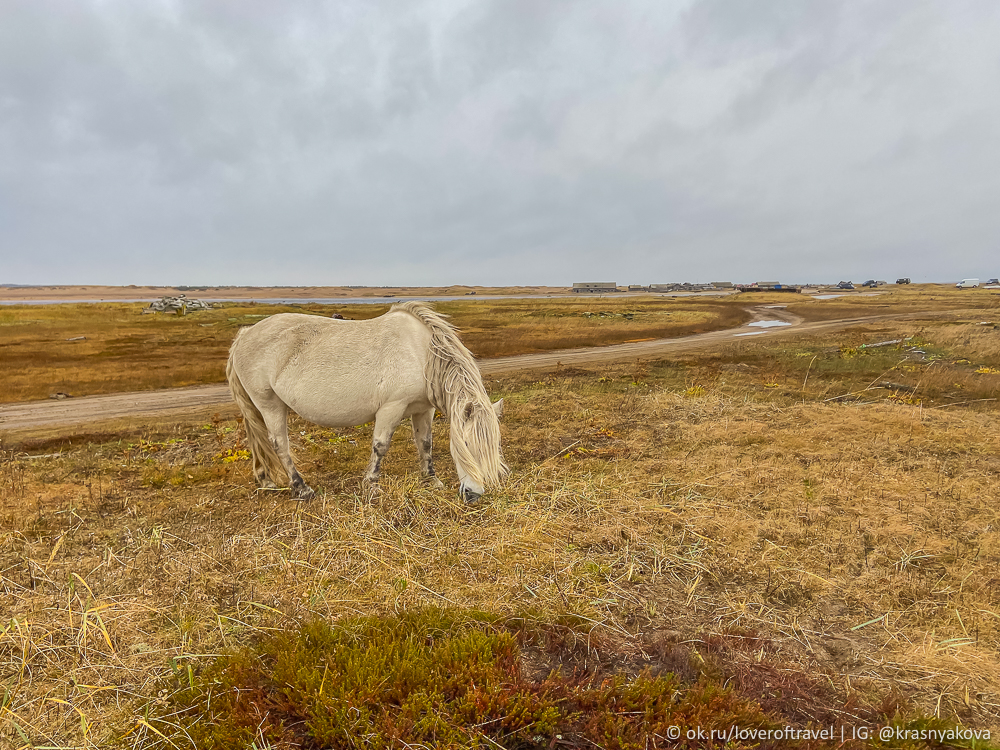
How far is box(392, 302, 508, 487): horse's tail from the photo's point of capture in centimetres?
552

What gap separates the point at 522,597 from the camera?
4.05 m

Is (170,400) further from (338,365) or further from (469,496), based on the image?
(469,496)

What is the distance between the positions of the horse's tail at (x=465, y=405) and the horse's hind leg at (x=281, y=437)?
2.46 metres

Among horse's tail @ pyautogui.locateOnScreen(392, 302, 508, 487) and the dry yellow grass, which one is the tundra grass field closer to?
horse's tail @ pyautogui.locateOnScreen(392, 302, 508, 487)

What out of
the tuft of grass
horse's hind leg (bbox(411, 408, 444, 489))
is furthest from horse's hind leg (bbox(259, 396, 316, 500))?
the tuft of grass

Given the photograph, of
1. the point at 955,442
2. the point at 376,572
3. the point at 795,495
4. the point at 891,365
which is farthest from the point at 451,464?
the point at 891,365

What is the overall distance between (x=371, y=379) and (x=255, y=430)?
96.7 inches

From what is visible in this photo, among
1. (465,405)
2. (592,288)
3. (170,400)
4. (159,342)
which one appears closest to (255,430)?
(465,405)

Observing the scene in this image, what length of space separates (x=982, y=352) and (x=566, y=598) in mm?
24165

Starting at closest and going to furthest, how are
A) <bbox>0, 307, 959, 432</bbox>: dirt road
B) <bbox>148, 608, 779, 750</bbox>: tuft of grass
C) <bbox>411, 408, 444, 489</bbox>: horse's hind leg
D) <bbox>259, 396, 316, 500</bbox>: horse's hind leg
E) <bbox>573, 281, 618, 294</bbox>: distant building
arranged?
1. <bbox>148, 608, 779, 750</bbox>: tuft of grass
2. <bbox>259, 396, 316, 500</bbox>: horse's hind leg
3. <bbox>411, 408, 444, 489</bbox>: horse's hind leg
4. <bbox>0, 307, 959, 432</bbox>: dirt road
5. <bbox>573, 281, 618, 294</bbox>: distant building

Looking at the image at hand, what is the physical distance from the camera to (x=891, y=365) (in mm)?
16203

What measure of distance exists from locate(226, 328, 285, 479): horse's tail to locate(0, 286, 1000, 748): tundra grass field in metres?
0.48

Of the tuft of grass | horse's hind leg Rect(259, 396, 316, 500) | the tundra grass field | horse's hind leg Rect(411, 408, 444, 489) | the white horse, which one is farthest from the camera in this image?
horse's hind leg Rect(411, 408, 444, 489)

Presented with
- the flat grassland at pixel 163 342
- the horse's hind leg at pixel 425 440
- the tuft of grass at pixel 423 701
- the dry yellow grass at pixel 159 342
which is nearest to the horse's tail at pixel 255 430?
the horse's hind leg at pixel 425 440
